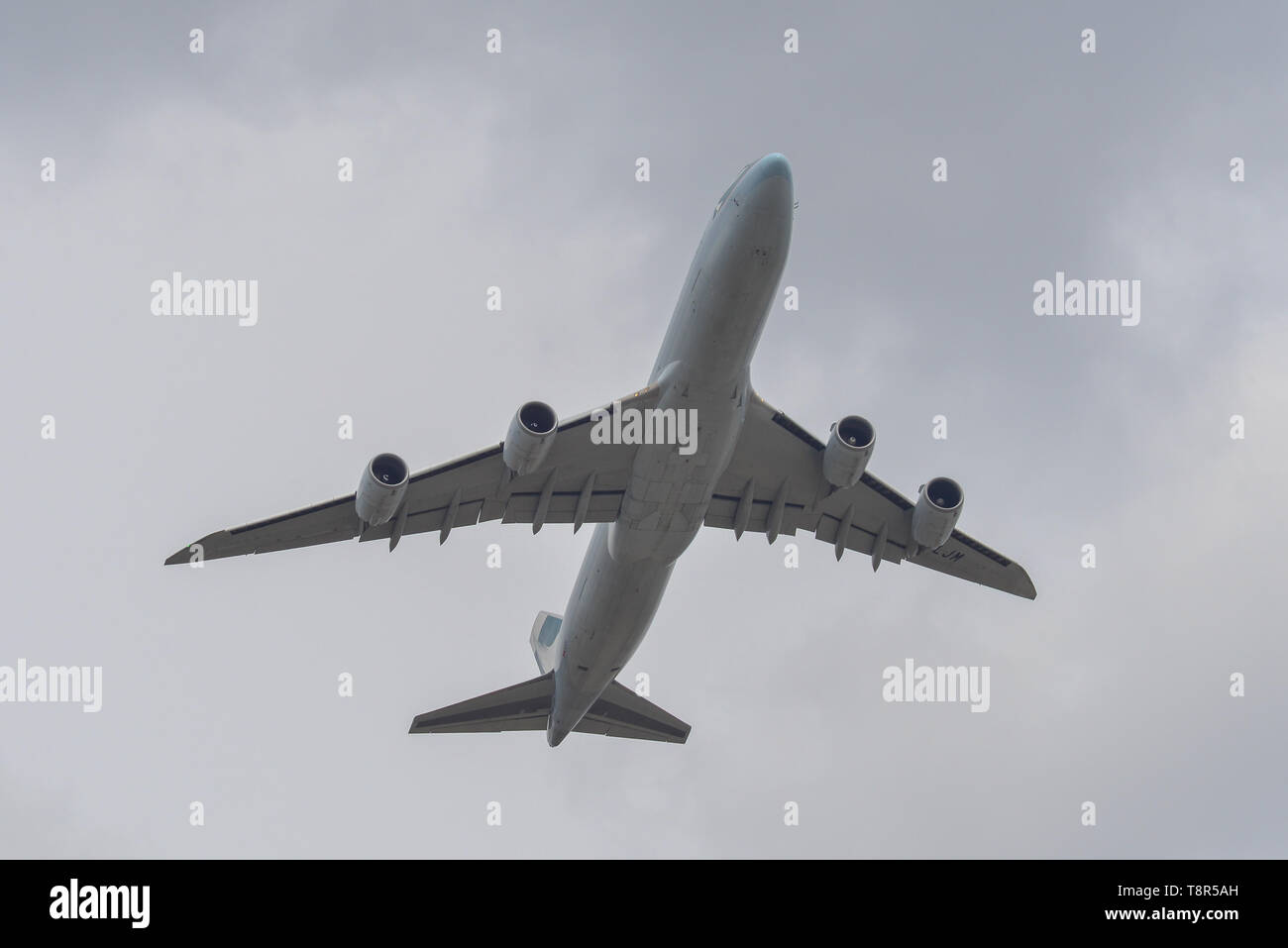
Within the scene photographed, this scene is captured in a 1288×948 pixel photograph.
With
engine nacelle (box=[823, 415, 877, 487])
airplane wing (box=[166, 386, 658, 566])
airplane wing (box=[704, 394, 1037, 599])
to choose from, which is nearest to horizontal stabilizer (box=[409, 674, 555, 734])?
airplane wing (box=[166, 386, 658, 566])

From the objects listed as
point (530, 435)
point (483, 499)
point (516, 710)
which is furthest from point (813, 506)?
point (516, 710)

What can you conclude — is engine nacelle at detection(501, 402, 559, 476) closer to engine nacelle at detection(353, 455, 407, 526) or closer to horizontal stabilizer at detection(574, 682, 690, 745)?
engine nacelle at detection(353, 455, 407, 526)

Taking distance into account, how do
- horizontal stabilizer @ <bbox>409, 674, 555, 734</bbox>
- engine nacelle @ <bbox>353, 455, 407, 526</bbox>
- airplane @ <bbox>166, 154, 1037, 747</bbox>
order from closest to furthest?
1. airplane @ <bbox>166, 154, 1037, 747</bbox>
2. engine nacelle @ <bbox>353, 455, 407, 526</bbox>
3. horizontal stabilizer @ <bbox>409, 674, 555, 734</bbox>

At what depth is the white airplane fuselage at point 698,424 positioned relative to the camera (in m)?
25.2

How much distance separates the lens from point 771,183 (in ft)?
82.2

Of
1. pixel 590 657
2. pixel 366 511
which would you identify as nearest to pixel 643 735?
pixel 590 657

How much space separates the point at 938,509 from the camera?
30250 mm

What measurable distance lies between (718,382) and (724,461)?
284 centimetres

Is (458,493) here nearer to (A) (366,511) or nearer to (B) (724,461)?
(A) (366,511)

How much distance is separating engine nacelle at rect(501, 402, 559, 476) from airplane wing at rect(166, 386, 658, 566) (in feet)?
6.25

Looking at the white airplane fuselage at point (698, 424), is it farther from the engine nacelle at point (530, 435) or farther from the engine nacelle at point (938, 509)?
the engine nacelle at point (938, 509)

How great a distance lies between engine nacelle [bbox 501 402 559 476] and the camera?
88.6ft
